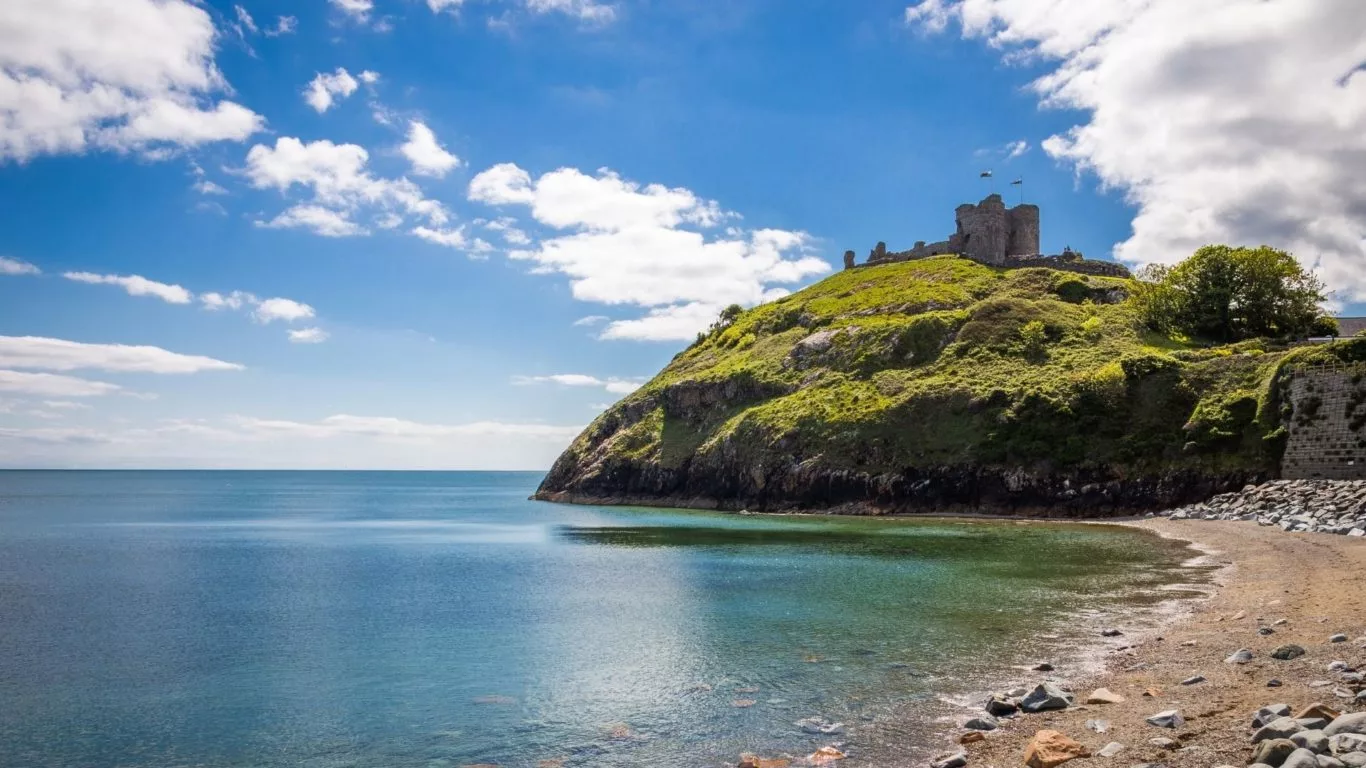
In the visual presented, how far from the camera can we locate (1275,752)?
11.2 meters

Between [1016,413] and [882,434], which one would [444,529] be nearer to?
[882,434]

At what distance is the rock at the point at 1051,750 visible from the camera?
1288cm

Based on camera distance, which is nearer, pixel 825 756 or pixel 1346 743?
pixel 1346 743

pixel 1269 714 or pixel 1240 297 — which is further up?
pixel 1240 297

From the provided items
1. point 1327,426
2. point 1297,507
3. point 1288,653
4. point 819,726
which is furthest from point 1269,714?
point 1327,426

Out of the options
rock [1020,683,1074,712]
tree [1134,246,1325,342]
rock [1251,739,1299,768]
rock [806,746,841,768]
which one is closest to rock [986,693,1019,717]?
rock [1020,683,1074,712]

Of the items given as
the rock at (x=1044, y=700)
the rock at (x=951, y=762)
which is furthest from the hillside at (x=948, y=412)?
the rock at (x=951, y=762)

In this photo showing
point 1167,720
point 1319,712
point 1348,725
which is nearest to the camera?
point 1348,725

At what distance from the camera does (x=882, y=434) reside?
8938cm

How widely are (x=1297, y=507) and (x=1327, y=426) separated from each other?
31.7 ft

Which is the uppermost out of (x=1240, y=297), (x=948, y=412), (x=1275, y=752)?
(x=1240, y=297)

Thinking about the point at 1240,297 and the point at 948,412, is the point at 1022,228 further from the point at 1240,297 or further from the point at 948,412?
the point at 948,412

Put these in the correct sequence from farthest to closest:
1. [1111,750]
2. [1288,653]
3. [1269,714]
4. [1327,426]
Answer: [1327,426], [1288,653], [1269,714], [1111,750]

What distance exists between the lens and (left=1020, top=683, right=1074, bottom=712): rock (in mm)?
16297
